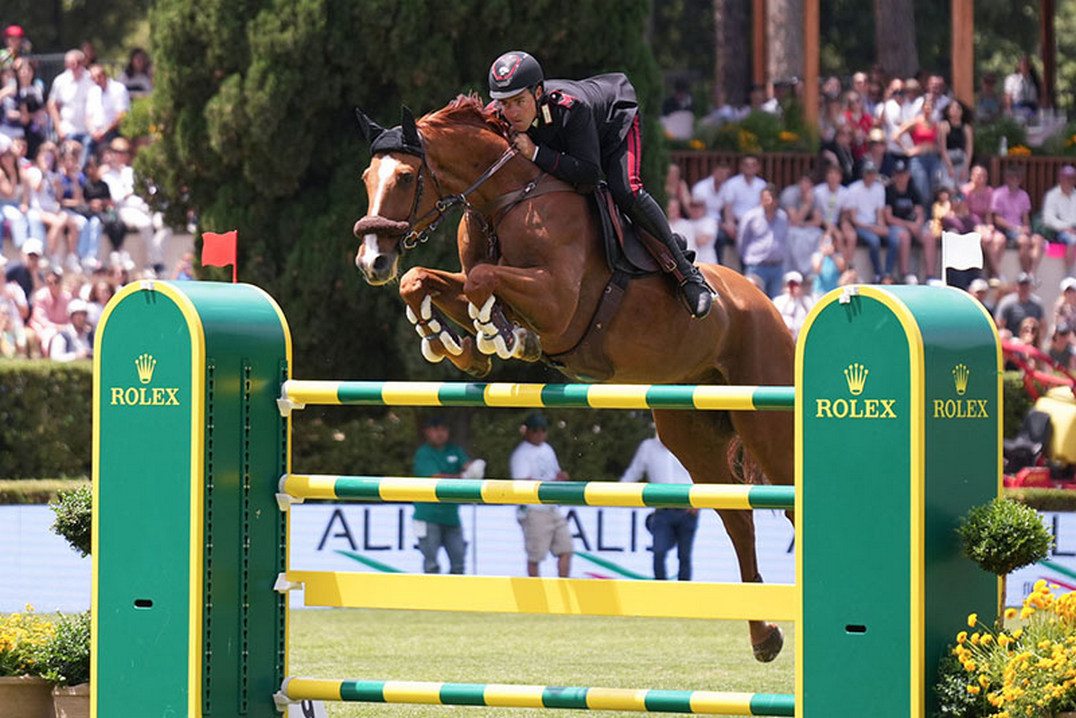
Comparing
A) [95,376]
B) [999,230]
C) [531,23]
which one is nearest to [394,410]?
[531,23]

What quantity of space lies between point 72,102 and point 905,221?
7904mm

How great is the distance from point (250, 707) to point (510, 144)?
2.56 m

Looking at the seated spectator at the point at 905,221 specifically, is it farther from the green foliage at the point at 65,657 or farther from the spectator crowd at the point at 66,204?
the green foliage at the point at 65,657

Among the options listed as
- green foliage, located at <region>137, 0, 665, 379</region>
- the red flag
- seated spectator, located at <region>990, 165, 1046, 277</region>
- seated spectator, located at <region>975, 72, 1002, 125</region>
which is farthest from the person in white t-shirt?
the red flag

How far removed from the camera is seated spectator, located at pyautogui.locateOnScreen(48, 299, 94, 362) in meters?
14.9

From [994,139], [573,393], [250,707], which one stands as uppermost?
[994,139]

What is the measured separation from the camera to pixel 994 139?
1858 centimetres

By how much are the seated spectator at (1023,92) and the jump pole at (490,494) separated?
16.3m

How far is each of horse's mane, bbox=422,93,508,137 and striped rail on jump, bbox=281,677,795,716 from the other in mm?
2453

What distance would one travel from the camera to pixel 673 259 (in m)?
7.36

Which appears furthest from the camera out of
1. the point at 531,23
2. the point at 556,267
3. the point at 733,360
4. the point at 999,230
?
the point at 999,230

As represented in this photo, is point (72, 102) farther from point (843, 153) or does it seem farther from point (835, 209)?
point (843, 153)

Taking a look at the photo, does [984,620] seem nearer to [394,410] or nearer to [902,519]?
[902,519]

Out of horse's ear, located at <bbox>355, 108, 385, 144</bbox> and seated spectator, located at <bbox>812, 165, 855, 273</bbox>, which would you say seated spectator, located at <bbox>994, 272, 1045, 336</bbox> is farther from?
horse's ear, located at <bbox>355, 108, 385, 144</bbox>
